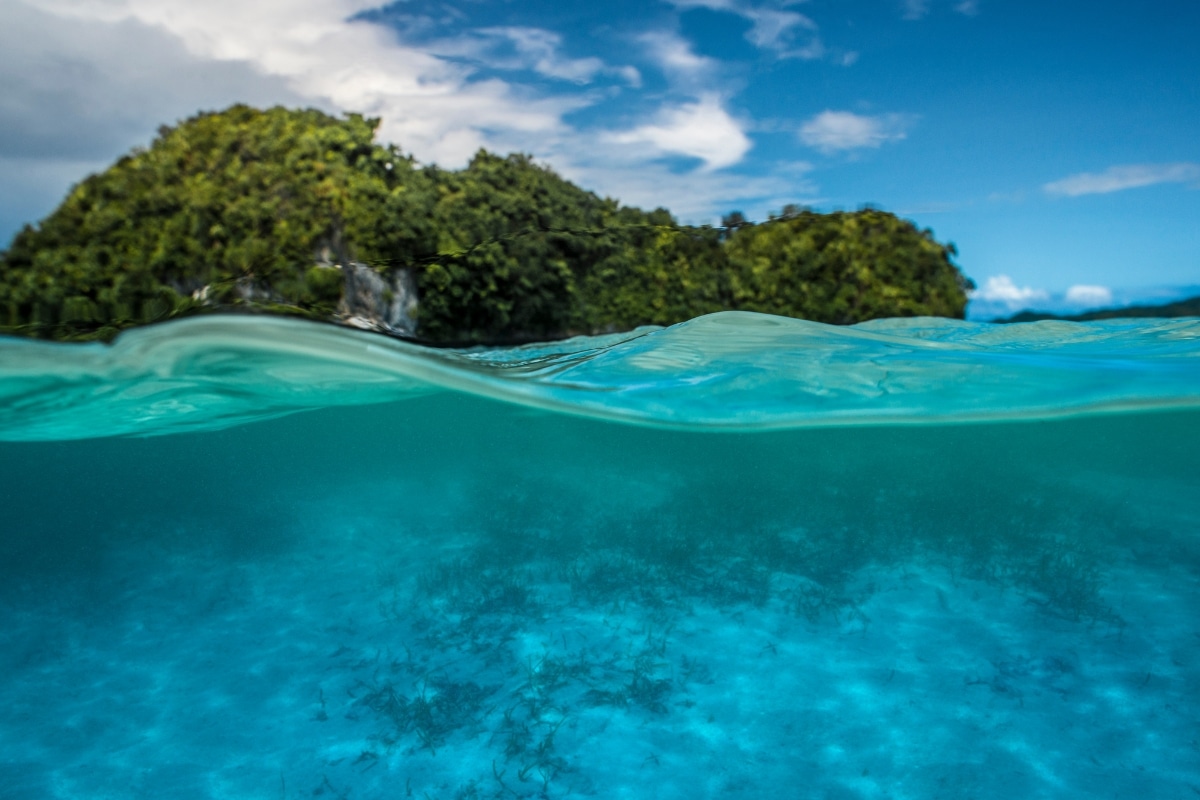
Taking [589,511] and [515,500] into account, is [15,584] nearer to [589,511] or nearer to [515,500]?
[515,500]

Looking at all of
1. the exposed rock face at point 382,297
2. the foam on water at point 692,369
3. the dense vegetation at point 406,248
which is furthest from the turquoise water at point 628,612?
the dense vegetation at point 406,248

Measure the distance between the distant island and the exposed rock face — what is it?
953cm

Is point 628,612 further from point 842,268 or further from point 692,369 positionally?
point 842,268

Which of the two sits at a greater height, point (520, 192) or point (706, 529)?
point (520, 192)

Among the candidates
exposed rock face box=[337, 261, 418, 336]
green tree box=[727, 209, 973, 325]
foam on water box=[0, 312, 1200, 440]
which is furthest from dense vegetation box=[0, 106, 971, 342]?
foam on water box=[0, 312, 1200, 440]

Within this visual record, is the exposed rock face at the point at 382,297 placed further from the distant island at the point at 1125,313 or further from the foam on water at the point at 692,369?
the distant island at the point at 1125,313

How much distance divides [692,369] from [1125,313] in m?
8.48

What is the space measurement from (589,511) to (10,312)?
54.4 feet

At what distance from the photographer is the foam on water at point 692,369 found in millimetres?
8383

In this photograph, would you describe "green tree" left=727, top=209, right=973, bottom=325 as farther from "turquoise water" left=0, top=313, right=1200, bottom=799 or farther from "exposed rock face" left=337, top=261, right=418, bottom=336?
"exposed rock face" left=337, top=261, right=418, bottom=336

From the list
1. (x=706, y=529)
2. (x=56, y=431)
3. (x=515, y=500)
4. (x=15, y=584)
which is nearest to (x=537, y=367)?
(x=706, y=529)

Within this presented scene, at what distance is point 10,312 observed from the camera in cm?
809

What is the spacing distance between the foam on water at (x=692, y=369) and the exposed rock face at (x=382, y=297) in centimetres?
37

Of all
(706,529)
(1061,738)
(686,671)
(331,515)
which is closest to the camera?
(1061,738)
